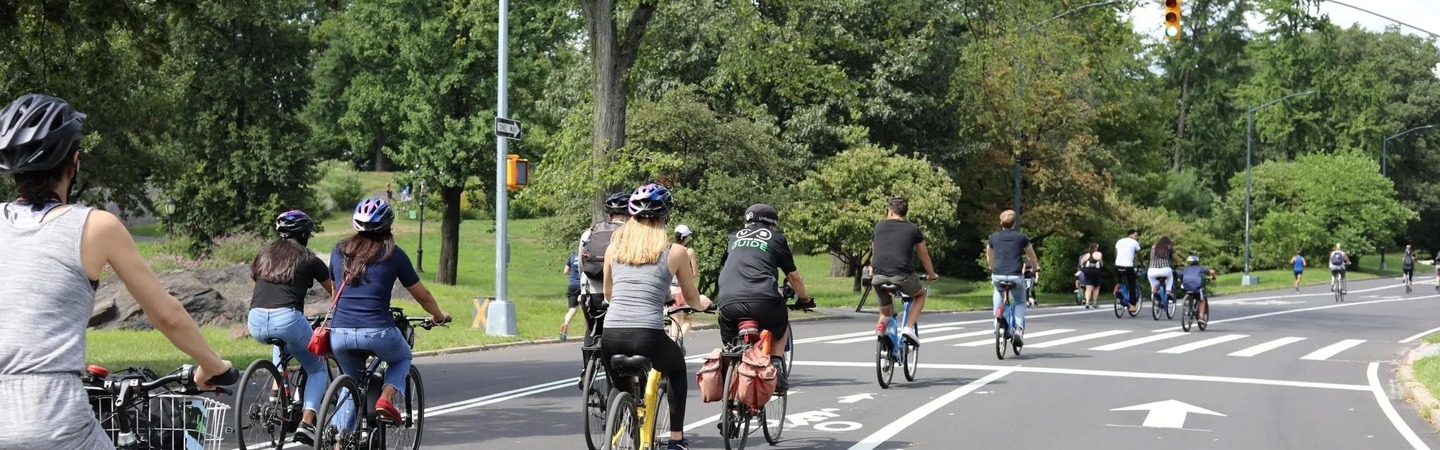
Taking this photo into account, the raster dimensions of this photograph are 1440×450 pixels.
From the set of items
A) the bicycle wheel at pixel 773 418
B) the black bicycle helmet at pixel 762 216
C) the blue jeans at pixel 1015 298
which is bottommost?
the bicycle wheel at pixel 773 418

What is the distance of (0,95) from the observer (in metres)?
15.2

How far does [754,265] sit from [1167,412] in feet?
15.3

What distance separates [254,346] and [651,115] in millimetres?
12228

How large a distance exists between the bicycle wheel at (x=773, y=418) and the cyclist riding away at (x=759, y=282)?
6.8 inches

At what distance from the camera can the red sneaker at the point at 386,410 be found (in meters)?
7.70

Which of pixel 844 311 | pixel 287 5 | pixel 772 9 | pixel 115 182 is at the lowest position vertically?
→ pixel 844 311

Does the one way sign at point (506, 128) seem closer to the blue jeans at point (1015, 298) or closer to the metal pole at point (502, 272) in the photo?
the metal pole at point (502, 272)

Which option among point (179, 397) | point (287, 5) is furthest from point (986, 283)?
point (179, 397)

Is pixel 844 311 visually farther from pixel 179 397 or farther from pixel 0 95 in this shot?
pixel 179 397

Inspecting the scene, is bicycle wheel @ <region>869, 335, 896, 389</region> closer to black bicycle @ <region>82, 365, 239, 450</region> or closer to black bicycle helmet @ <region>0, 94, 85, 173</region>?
black bicycle @ <region>82, 365, 239, 450</region>

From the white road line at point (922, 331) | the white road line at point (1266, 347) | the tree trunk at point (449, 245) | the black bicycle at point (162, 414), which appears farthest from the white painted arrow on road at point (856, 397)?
the tree trunk at point (449, 245)

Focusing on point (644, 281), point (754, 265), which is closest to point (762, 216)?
point (754, 265)

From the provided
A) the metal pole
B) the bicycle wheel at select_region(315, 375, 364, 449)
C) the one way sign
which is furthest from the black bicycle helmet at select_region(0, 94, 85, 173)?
the metal pole

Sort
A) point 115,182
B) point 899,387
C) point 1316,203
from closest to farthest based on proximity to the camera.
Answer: point 899,387
point 115,182
point 1316,203
